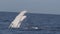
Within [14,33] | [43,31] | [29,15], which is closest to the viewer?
[14,33]

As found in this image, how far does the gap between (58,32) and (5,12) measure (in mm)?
3590

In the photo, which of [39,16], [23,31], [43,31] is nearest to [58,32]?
[43,31]

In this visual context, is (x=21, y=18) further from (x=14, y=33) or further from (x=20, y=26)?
(x=14, y=33)

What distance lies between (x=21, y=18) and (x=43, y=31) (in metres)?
0.56

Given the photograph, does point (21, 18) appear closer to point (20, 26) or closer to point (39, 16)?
point (20, 26)

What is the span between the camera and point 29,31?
5.89m

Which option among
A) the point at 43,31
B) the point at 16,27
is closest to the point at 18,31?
the point at 16,27

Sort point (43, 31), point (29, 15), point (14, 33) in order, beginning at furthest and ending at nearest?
point (29, 15)
point (43, 31)
point (14, 33)

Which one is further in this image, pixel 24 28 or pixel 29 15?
pixel 29 15

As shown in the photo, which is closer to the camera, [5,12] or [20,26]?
[20,26]

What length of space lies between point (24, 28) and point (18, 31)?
14.3 inches

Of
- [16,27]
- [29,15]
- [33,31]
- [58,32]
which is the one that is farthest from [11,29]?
[29,15]

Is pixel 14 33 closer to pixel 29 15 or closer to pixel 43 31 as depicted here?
pixel 43 31

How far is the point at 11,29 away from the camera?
229 inches
